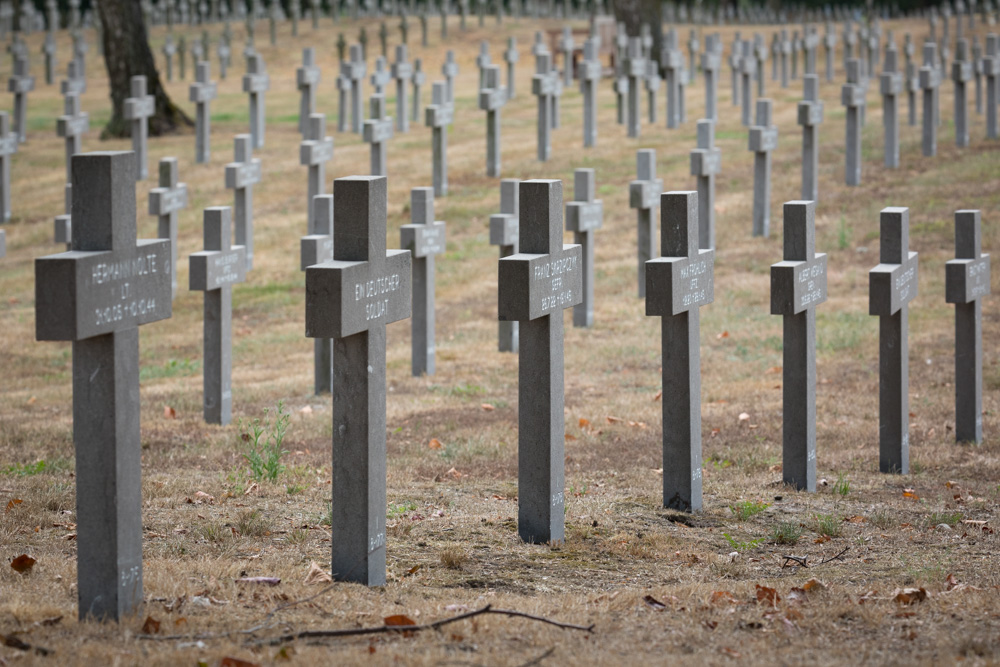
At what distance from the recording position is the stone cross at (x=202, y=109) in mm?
22125

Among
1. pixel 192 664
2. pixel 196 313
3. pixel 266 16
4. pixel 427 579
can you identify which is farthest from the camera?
pixel 266 16

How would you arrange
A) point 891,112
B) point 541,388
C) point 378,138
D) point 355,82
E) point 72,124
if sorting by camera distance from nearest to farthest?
point 541,388
point 378,138
point 891,112
point 72,124
point 355,82

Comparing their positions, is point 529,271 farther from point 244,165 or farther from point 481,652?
point 244,165

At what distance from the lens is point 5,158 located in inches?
752

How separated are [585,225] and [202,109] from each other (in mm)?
11806

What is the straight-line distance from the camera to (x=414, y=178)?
2022cm

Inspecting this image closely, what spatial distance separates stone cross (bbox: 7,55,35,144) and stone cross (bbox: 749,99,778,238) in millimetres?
14958

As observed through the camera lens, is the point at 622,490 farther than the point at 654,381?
No

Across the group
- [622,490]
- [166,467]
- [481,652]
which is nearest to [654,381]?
[622,490]

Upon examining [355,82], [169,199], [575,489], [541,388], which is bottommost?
[575,489]

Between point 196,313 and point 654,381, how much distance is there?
247 inches

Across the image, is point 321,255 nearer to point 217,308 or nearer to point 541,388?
point 217,308

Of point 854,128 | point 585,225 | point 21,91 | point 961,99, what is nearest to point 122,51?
point 21,91

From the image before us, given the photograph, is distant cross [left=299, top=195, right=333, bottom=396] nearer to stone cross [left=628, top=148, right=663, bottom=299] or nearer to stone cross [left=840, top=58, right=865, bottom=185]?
stone cross [left=628, top=148, right=663, bottom=299]
